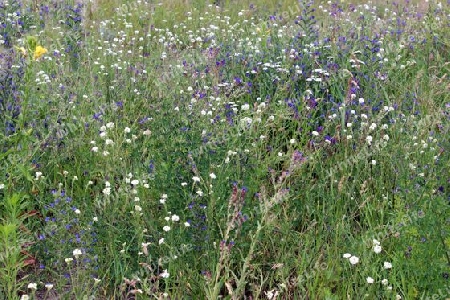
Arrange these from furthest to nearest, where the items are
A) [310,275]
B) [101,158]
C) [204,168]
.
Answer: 1. [101,158]
2. [204,168]
3. [310,275]

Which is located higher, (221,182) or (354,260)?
(221,182)

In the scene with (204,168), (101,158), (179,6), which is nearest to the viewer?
(204,168)

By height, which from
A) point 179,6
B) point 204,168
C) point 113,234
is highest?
point 204,168

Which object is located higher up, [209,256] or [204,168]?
[204,168]

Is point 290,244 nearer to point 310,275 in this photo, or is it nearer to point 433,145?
point 310,275

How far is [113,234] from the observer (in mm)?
3119

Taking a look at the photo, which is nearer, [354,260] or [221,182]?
[354,260]

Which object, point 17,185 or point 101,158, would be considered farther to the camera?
point 101,158

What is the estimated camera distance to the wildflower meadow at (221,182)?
2.97 metres

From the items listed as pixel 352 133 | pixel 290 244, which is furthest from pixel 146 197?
pixel 352 133

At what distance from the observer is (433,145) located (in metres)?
3.77

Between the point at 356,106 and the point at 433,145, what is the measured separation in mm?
728

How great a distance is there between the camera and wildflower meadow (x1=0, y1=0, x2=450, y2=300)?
117 inches

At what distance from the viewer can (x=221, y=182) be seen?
323cm
